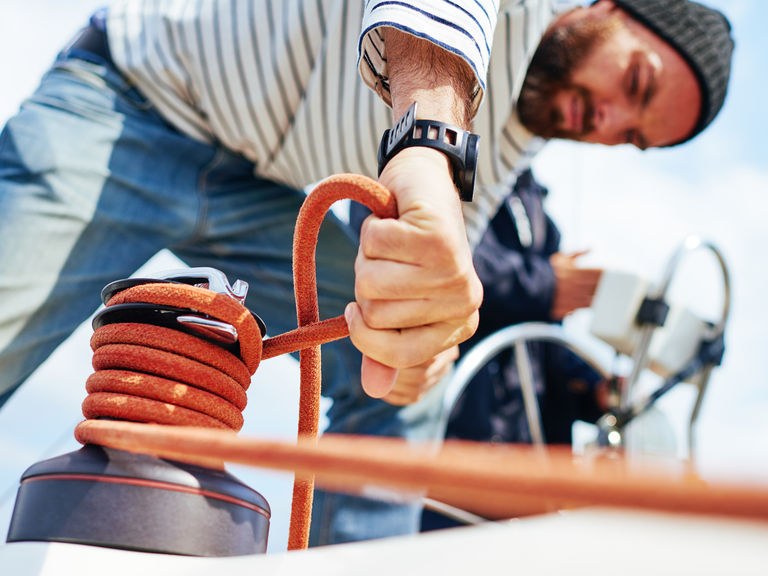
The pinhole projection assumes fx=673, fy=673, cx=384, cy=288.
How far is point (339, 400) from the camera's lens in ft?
5.48

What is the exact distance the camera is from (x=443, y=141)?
0.64 metres

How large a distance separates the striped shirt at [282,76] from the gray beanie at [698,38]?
75 centimetres

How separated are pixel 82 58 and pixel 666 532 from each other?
52.0 inches

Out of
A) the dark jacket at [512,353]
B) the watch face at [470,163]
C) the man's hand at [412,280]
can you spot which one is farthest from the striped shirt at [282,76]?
the dark jacket at [512,353]

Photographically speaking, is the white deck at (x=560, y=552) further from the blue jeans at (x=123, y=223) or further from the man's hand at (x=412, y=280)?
the blue jeans at (x=123, y=223)

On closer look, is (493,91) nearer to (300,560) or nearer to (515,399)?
(300,560)

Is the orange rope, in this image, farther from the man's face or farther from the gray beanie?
the gray beanie

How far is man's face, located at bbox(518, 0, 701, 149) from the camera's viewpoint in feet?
5.93

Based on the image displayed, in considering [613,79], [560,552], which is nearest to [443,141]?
[560,552]

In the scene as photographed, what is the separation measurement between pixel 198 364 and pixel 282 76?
2.66ft

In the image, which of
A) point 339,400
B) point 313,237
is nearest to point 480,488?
point 313,237

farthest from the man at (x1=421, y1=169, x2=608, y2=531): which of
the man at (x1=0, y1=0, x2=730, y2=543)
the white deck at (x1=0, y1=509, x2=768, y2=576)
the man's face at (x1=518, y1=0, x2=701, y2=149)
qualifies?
the white deck at (x1=0, y1=509, x2=768, y2=576)

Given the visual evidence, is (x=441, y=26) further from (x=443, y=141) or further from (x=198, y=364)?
(x=198, y=364)

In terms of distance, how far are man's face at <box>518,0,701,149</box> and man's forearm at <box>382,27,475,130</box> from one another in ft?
3.68
